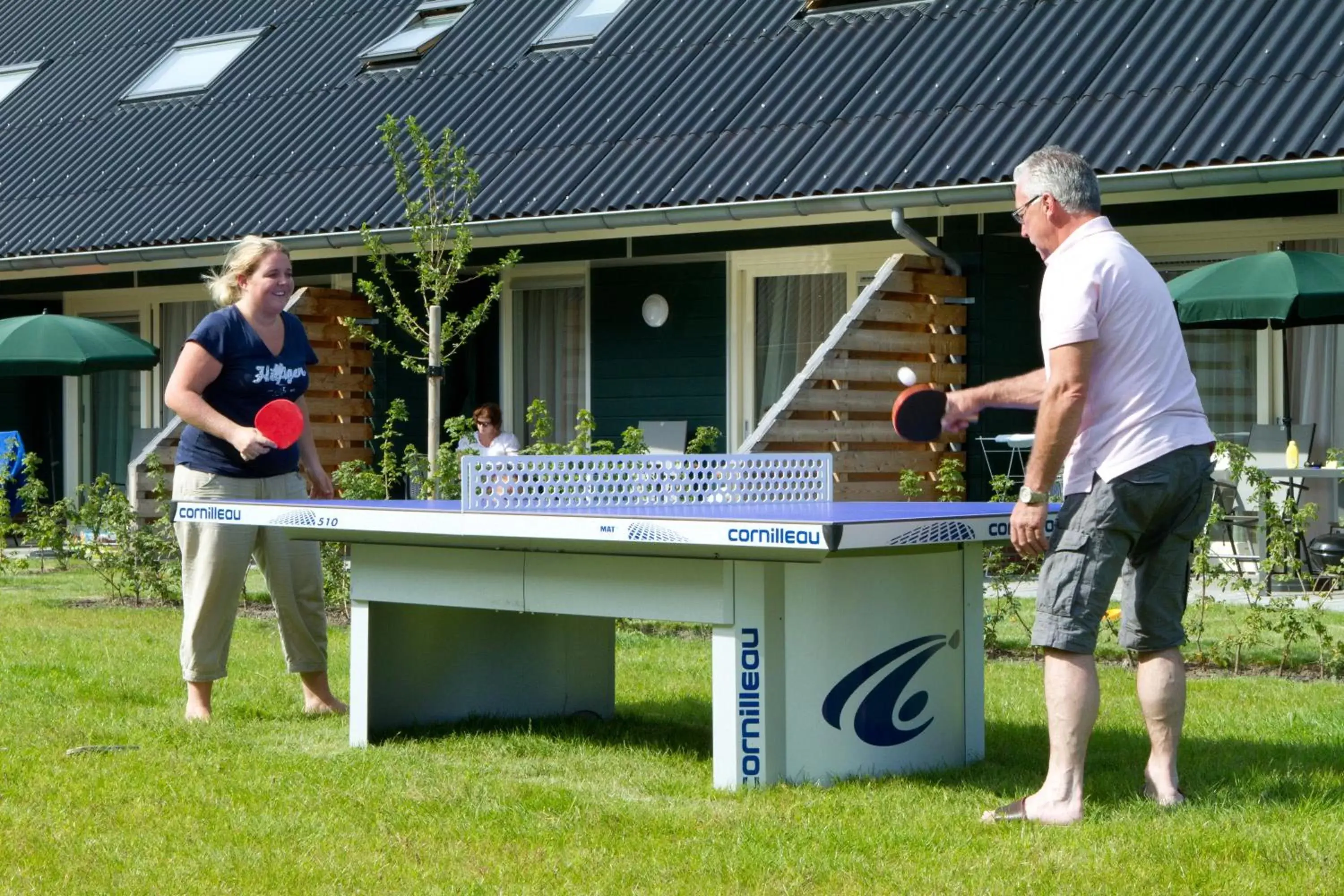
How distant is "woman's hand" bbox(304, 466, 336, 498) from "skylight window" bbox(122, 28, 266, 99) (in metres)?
10.8

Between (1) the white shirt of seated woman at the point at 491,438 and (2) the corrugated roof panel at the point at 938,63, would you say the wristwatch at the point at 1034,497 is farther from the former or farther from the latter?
(2) the corrugated roof panel at the point at 938,63

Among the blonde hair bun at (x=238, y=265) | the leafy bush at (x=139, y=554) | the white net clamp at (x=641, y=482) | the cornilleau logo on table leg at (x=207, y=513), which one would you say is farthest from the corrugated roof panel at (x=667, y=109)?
the cornilleau logo on table leg at (x=207, y=513)

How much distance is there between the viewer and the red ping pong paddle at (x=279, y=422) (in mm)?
6398

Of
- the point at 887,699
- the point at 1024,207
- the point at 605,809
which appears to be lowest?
the point at 605,809

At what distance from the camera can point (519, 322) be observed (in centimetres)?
1536

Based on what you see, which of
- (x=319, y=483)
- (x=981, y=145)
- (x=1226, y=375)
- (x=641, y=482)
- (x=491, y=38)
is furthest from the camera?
(x=491, y=38)

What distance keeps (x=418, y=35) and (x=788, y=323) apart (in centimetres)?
493

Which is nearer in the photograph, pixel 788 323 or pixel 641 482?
pixel 641 482

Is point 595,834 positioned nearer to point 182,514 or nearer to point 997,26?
point 182,514

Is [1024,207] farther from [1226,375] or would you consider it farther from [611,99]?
[611,99]

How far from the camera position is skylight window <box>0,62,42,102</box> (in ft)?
63.7

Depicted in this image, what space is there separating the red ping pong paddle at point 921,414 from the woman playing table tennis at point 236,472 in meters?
2.51

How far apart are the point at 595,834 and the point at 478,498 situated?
3.96 ft

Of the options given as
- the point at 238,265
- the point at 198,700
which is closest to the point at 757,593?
the point at 198,700
